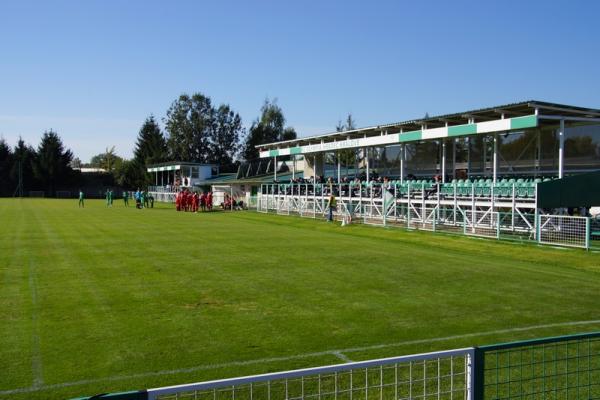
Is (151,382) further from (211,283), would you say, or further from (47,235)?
(47,235)

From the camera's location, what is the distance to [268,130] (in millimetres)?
97750

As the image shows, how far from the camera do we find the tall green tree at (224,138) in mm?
98188

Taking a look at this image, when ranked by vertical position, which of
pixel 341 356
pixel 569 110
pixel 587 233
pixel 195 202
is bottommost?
pixel 341 356

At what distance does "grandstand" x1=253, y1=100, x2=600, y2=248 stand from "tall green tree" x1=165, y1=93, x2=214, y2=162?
2302 inches

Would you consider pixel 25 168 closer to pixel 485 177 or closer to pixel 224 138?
pixel 224 138

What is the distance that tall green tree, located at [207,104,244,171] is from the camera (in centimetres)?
9819

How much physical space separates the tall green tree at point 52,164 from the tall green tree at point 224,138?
23.7 m

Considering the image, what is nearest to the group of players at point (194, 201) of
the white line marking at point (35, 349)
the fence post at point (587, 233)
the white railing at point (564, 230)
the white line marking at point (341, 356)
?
the white railing at point (564, 230)

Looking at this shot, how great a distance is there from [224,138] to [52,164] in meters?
28.8

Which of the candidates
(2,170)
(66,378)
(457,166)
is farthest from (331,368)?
(2,170)

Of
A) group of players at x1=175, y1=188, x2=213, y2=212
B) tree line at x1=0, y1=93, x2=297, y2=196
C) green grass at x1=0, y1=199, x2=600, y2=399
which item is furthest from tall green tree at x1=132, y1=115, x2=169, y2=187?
green grass at x1=0, y1=199, x2=600, y2=399

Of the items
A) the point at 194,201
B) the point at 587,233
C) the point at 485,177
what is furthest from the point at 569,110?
the point at 194,201

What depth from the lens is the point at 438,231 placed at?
23.6m

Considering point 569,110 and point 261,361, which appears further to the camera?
point 569,110
